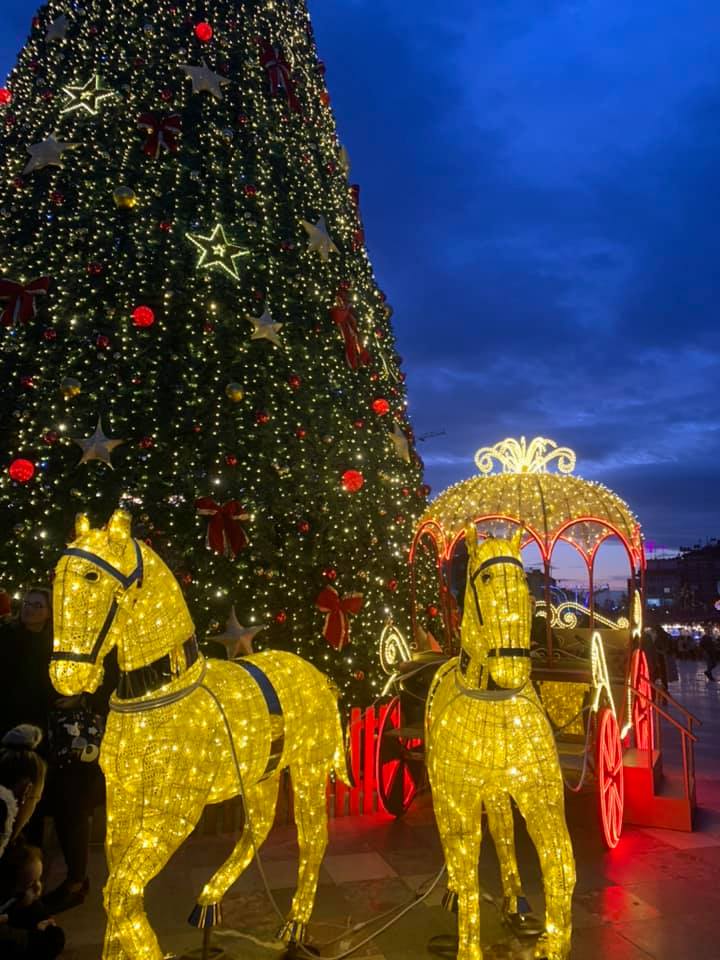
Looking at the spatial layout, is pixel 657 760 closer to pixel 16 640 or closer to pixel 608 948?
pixel 608 948

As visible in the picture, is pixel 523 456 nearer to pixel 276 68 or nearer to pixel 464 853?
pixel 464 853

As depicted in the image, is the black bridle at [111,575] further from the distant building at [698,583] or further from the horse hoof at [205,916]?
the distant building at [698,583]

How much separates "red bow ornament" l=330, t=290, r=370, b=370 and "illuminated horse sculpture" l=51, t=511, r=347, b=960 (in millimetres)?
5462

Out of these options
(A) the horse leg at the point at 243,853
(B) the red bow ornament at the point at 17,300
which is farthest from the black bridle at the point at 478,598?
(B) the red bow ornament at the point at 17,300

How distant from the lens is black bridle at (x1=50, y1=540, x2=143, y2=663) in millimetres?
2602

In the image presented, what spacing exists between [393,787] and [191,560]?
9.42 ft

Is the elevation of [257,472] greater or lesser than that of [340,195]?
lesser

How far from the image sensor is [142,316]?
23.8ft

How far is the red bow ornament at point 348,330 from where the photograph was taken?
328 inches

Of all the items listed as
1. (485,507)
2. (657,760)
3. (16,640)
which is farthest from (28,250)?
(657,760)

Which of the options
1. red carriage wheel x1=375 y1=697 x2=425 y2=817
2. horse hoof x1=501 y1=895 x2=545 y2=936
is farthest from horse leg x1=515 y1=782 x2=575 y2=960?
red carriage wheel x1=375 y1=697 x2=425 y2=817

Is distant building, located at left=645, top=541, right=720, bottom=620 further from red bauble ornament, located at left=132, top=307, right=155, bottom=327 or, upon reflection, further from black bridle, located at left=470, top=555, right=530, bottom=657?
black bridle, located at left=470, top=555, right=530, bottom=657

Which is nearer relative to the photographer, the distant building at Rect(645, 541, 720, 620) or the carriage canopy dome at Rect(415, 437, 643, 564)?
the carriage canopy dome at Rect(415, 437, 643, 564)

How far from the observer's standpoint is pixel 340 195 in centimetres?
955
